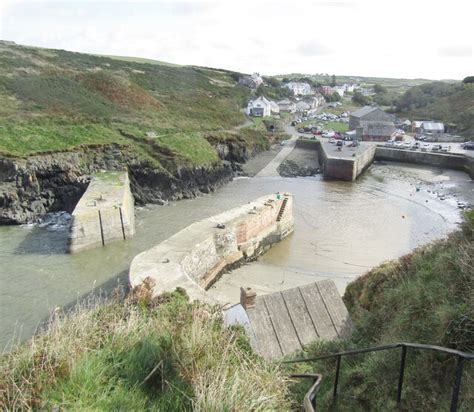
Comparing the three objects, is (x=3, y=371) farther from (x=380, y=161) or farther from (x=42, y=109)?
(x=380, y=161)

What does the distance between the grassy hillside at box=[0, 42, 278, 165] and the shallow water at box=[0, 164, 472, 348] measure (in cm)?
862

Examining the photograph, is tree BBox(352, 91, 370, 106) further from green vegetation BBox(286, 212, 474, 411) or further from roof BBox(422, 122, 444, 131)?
green vegetation BBox(286, 212, 474, 411)

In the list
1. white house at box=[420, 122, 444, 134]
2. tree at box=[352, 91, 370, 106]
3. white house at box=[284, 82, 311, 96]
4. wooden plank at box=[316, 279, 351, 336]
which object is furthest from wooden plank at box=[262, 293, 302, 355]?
white house at box=[284, 82, 311, 96]

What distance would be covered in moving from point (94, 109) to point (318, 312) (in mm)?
40824

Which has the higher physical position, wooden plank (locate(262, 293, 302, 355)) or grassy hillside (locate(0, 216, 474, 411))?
grassy hillside (locate(0, 216, 474, 411))

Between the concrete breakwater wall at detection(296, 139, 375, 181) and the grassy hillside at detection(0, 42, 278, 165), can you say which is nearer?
the grassy hillside at detection(0, 42, 278, 165)

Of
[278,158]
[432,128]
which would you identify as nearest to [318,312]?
[278,158]

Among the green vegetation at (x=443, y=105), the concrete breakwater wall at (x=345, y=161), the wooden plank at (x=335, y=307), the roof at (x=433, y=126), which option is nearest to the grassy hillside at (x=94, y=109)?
the concrete breakwater wall at (x=345, y=161)

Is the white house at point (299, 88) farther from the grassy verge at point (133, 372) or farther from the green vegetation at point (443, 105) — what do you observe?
the grassy verge at point (133, 372)

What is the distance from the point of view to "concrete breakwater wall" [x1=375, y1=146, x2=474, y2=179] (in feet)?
150

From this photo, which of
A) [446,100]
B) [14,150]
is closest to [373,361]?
[14,150]

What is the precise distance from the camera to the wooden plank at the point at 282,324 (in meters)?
9.46

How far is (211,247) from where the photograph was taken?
19141mm

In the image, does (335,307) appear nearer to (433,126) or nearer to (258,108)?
(433,126)
